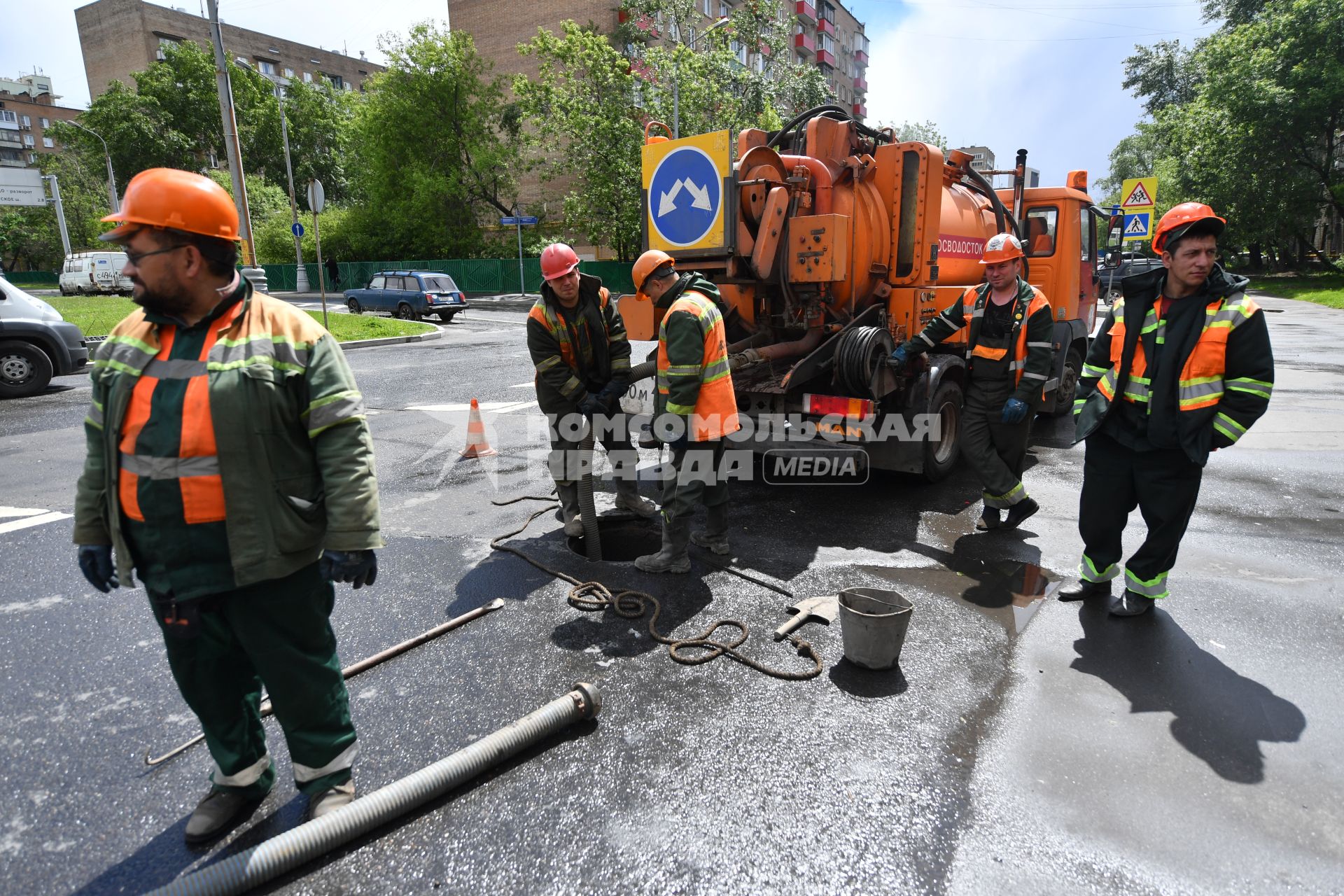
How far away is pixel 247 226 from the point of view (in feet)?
48.4

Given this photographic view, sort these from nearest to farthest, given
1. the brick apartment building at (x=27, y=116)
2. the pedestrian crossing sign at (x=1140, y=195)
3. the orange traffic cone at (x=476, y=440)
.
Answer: the orange traffic cone at (x=476, y=440) → the pedestrian crossing sign at (x=1140, y=195) → the brick apartment building at (x=27, y=116)

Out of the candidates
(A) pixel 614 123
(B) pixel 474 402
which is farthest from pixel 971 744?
(A) pixel 614 123

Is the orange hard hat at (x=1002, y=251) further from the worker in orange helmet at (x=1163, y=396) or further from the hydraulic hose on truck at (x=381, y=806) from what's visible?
the hydraulic hose on truck at (x=381, y=806)

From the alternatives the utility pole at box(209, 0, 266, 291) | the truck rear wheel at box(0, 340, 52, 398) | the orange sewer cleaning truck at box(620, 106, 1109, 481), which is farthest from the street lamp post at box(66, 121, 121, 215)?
the orange sewer cleaning truck at box(620, 106, 1109, 481)

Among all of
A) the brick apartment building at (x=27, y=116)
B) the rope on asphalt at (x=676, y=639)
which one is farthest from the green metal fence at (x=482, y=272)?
the brick apartment building at (x=27, y=116)

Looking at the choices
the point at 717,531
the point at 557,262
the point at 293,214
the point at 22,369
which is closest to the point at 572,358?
the point at 557,262

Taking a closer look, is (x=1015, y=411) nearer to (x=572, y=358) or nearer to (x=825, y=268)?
(x=825, y=268)

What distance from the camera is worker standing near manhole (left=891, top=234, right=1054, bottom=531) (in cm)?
495

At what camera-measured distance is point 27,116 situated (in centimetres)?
8625

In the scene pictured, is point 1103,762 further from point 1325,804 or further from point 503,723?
point 503,723

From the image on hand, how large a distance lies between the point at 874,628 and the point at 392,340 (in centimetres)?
1698

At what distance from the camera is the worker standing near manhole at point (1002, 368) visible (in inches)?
195

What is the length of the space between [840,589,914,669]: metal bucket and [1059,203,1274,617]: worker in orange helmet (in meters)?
1.37

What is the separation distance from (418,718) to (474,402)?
5.00m
